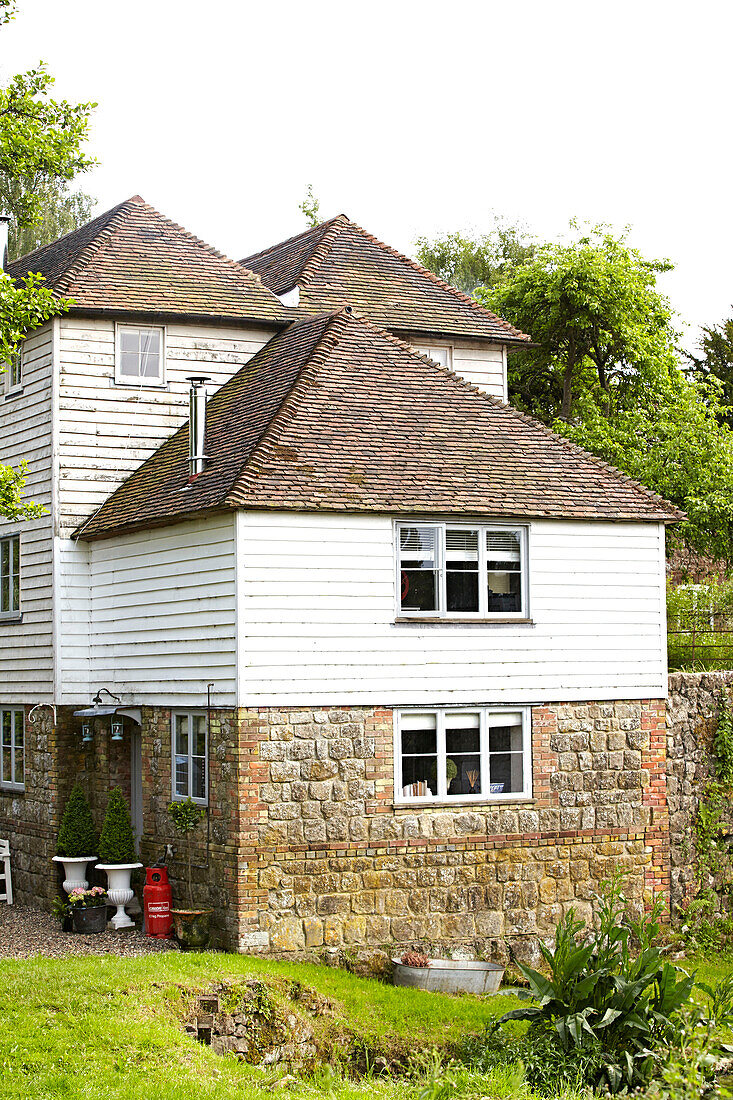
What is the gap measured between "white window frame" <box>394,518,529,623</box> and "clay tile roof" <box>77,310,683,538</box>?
27cm

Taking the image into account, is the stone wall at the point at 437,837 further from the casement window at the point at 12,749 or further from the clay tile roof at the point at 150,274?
the clay tile roof at the point at 150,274

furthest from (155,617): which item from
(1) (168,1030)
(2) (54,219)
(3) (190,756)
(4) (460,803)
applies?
(2) (54,219)

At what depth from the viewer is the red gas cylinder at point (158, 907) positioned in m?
16.3

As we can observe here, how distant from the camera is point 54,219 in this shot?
3947cm

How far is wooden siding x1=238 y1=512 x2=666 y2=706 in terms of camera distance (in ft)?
51.4

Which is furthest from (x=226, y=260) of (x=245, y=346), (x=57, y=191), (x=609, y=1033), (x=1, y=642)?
(x=57, y=191)

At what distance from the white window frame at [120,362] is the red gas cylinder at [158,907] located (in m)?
7.30

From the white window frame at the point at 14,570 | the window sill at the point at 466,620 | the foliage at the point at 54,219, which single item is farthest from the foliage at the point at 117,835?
the foliage at the point at 54,219

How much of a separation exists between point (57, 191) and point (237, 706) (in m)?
29.7

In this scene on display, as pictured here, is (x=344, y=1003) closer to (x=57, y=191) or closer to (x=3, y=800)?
(x=3, y=800)

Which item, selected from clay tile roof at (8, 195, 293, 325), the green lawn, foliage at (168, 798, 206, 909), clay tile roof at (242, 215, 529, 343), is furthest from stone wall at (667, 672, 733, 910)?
clay tile roof at (8, 195, 293, 325)

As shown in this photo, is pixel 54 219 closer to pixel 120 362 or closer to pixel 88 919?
pixel 120 362

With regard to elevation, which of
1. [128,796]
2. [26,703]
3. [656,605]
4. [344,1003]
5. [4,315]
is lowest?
[344,1003]

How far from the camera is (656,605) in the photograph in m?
18.0
